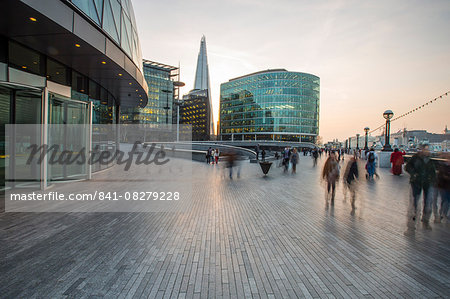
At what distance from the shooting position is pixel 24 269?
3.26 metres

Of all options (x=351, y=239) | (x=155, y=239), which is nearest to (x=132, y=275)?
(x=155, y=239)

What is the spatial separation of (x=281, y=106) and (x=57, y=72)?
84100mm

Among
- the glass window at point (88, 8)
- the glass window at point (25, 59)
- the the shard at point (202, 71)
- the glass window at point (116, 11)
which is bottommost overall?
the glass window at point (25, 59)

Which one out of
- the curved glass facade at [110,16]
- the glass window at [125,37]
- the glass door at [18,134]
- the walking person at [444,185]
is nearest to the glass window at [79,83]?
the glass door at [18,134]

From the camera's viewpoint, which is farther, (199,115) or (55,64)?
(199,115)

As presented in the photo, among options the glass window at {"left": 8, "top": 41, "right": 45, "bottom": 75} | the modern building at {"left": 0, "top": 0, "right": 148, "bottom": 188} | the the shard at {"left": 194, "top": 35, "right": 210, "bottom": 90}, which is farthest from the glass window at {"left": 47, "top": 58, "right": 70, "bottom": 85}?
the the shard at {"left": 194, "top": 35, "right": 210, "bottom": 90}

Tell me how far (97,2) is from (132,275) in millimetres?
9968

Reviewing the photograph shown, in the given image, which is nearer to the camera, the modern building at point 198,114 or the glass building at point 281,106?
the glass building at point 281,106

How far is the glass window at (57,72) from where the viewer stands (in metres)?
9.29

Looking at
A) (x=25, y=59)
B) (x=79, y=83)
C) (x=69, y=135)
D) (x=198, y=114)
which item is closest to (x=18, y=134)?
(x=69, y=135)

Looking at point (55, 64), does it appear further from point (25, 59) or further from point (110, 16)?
point (110, 16)

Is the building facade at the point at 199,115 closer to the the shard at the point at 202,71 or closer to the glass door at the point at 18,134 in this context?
the the shard at the point at 202,71

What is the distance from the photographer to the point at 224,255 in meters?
3.77

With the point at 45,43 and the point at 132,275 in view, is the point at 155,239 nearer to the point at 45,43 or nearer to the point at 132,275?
the point at 132,275
